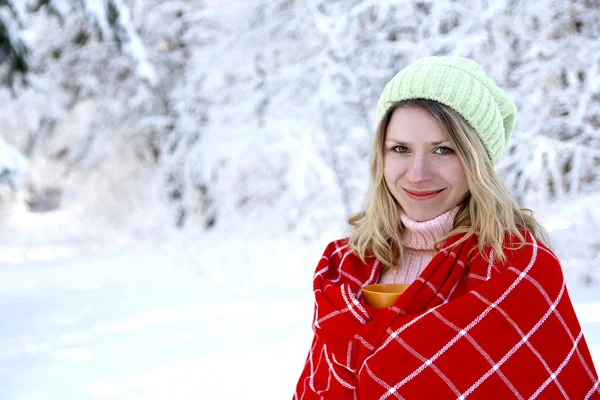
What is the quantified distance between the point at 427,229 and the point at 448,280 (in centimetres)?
18

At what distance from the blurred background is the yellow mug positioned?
6.98ft

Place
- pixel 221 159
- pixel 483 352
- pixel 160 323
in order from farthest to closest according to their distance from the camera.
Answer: pixel 221 159, pixel 160 323, pixel 483 352

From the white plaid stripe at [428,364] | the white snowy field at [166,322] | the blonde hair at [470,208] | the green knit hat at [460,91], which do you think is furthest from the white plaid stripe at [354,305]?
the white snowy field at [166,322]

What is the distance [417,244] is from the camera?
161 centimetres

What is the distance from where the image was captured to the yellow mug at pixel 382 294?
1405mm

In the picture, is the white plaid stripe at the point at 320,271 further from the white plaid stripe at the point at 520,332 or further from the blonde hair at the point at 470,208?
the white plaid stripe at the point at 520,332

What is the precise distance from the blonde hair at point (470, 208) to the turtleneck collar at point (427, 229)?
0.08 feet

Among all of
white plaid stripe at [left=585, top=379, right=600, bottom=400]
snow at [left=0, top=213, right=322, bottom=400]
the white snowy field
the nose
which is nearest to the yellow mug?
the nose

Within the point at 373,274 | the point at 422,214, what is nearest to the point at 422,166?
the point at 422,214

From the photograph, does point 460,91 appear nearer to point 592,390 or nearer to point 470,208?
point 470,208

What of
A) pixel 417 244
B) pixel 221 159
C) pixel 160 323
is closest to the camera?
pixel 417 244

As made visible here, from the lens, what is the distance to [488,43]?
230 inches

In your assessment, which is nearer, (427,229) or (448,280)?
(448,280)

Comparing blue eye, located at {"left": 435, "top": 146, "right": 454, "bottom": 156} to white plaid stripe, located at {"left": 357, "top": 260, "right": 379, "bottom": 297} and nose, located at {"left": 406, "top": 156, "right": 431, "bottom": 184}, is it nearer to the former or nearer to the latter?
nose, located at {"left": 406, "top": 156, "right": 431, "bottom": 184}
